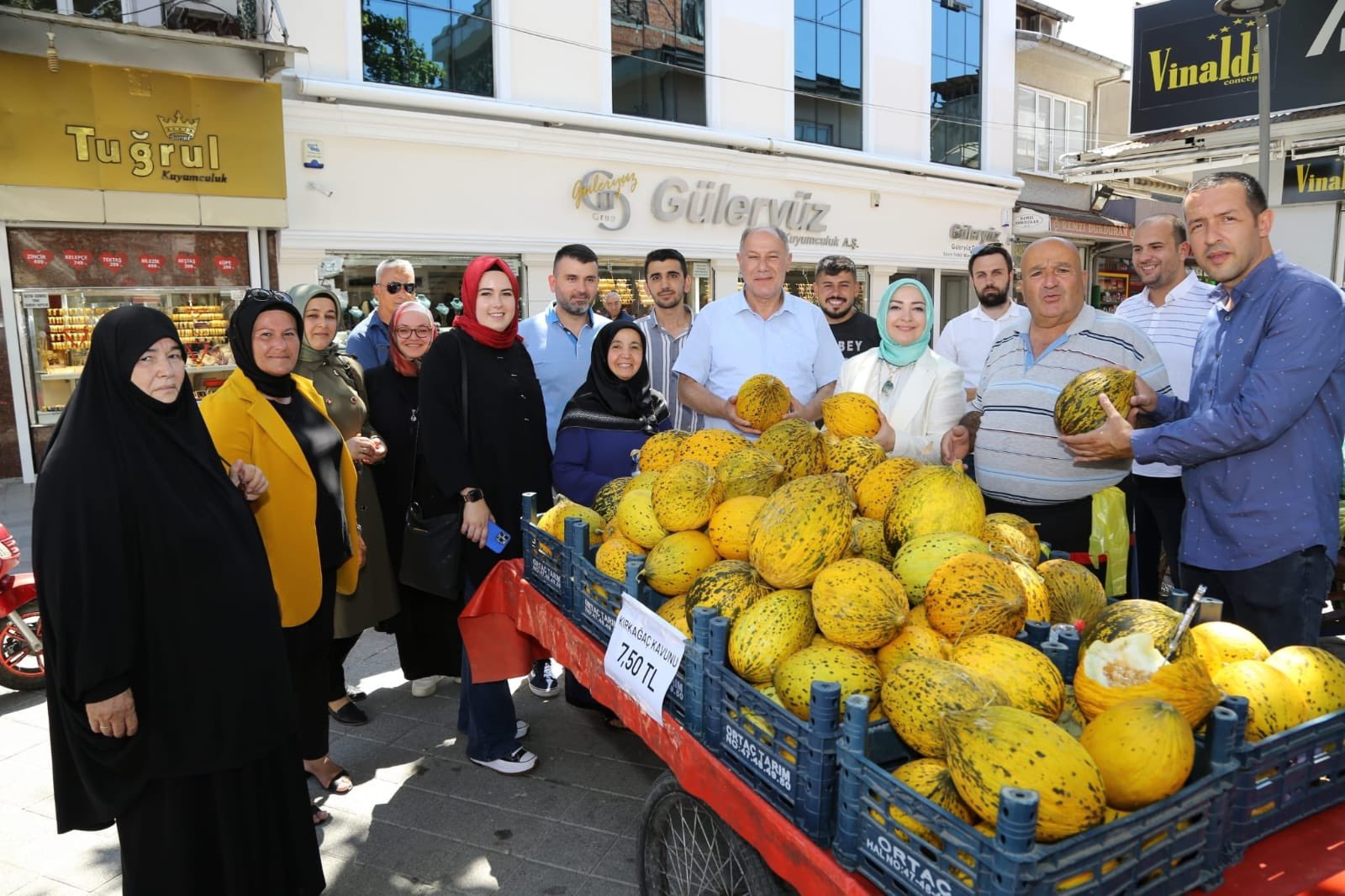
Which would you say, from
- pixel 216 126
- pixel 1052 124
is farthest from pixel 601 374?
pixel 1052 124

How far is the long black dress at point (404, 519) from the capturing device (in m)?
4.21

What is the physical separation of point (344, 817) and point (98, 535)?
1.73 m

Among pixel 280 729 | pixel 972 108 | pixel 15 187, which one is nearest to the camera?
pixel 280 729

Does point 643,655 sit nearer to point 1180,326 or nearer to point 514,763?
point 514,763

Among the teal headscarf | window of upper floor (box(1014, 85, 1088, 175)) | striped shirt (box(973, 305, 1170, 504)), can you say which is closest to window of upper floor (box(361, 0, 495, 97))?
the teal headscarf

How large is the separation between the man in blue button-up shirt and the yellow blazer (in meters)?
2.69

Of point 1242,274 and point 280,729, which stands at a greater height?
point 1242,274

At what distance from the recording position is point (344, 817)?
3.33 meters

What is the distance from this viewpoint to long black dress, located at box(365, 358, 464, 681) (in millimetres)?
4211

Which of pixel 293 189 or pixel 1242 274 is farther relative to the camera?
pixel 293 189

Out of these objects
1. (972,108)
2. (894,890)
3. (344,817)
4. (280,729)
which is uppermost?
(972,108)

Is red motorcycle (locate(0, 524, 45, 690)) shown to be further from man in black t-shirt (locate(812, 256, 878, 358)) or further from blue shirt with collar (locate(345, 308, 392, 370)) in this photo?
man in black t-shirt (locate(812, 256, 878, 358))

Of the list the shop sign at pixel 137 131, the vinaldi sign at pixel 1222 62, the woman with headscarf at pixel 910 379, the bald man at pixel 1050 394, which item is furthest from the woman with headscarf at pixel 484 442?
the vinaldi sign at pixel 1222 62

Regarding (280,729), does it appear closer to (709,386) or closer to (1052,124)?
(709,386)
